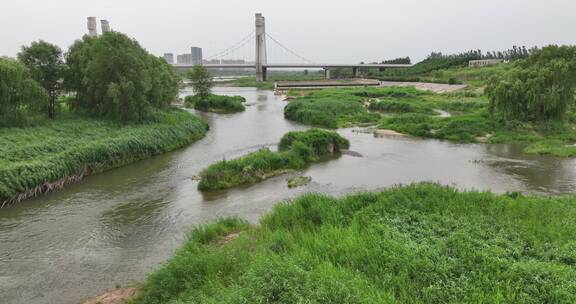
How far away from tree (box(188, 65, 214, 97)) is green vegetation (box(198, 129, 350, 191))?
32167mm

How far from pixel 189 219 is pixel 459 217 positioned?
903 centimetres

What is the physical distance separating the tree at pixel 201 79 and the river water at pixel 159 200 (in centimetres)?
2707

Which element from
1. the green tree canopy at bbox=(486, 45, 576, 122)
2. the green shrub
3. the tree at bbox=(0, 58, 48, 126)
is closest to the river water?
the green tree canopy at bbox=(486, 45, 576, 122)

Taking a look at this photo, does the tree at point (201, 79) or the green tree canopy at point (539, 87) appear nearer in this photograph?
the green tree canopy at point (539, 87)

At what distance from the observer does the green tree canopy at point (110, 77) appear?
2670 centimetres

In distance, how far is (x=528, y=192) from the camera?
54.6 feet

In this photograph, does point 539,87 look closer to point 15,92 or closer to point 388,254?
point 388,254

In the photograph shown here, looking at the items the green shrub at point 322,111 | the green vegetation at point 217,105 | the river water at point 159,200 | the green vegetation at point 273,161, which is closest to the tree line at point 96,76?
the river water at point 159,200

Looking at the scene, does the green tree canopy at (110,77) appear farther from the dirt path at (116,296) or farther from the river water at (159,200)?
the dirt path at (116,296)

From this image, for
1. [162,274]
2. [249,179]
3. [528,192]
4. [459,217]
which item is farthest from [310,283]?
[528,192]

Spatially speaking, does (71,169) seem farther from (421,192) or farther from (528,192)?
(528,192)

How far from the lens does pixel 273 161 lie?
20688mm

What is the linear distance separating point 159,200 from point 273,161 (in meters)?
6.44

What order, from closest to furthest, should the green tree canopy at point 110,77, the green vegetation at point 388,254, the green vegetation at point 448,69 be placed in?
1. the green vegetation at point 388,254
2. the green tree canopy at point 110,77
3. the green vegetation at point 448,69
